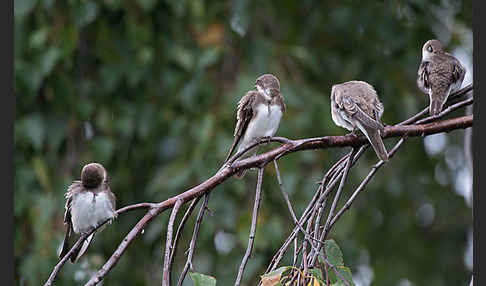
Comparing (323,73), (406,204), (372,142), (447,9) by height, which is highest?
(447,9)

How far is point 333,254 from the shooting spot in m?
1.51

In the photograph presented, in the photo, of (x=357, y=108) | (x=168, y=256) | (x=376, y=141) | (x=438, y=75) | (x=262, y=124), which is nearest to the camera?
(x=168, y=256)

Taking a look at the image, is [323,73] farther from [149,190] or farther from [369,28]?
[149,190]

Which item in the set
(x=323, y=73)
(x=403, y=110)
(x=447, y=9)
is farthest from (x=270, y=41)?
(x=447, y=9)

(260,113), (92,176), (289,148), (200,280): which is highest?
(260,113)

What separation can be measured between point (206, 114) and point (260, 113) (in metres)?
1.50

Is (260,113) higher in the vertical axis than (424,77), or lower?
lower

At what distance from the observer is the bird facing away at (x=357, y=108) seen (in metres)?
2.05

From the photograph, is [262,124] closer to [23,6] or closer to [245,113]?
[245,113]

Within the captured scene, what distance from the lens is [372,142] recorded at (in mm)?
1857

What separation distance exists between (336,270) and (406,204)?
13.0ft

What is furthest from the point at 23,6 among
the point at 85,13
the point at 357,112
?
the point at 357,112

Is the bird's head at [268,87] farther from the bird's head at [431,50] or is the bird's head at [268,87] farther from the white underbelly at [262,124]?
the bird's head at [431,50]

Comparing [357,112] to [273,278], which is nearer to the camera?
[273,278]
